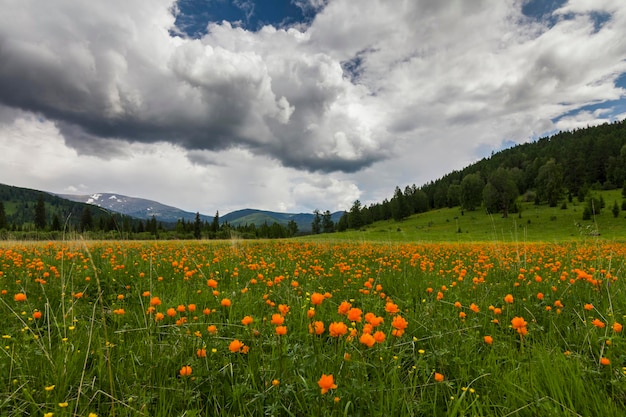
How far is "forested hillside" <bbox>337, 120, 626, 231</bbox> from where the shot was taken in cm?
7344

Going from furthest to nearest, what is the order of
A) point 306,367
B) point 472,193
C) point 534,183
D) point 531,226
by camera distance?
point 534,183 < point 472,193 < point 531,226 < point 306,367

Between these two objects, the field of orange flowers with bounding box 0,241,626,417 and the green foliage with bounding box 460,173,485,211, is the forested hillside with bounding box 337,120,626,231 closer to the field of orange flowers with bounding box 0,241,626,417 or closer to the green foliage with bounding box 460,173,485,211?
the green foliage with bounding box 460,173,485,211

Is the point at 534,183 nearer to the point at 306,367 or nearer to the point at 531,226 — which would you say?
the point at 531,226

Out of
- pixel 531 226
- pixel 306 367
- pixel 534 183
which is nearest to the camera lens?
pixel 306 367

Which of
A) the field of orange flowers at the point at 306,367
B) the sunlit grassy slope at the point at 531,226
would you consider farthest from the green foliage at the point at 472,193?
the field of orange flowers at the point at 306,367

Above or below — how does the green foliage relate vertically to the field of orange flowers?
above

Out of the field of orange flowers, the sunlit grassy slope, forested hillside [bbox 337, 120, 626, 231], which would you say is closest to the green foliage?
forested hillside [bbox 337, 120, 626, 231]

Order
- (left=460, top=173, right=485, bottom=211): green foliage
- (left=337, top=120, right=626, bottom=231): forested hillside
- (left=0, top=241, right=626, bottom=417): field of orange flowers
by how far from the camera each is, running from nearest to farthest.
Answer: (left=0, top=241, right=626, bottom=417): field of orange flowers → (left=337, top=120, right=626, bottom=231): forested hillside → (left=460, top=173, right=485, bottom=211): green foliage

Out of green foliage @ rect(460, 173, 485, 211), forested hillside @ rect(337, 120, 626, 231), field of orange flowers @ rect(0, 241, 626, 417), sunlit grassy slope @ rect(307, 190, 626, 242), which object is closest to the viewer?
field of orange flowers @ rect(0, 241, 626, 417)

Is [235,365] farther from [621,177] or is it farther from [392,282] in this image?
[621,177]

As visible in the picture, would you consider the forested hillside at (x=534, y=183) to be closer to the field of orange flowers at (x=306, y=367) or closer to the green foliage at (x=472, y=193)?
the green foliage at (x=472, y=193)

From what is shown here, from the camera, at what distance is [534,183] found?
311 feet

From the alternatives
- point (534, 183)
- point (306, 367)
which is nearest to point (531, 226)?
point (534, 183)

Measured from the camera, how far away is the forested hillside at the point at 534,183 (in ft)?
241
